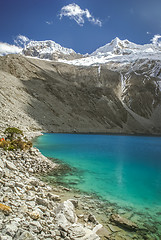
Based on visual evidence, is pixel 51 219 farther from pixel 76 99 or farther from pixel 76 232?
pixel 76 99

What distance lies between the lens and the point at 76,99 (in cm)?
7588

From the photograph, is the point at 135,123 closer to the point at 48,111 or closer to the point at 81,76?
the point at 81,76

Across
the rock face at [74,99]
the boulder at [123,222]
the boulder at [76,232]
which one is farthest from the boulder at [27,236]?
the rock face at [74,99]

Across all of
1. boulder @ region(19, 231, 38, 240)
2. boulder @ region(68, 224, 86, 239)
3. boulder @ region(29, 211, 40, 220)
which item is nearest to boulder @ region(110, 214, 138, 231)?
boulder @ region(68, 224, 86, 239)

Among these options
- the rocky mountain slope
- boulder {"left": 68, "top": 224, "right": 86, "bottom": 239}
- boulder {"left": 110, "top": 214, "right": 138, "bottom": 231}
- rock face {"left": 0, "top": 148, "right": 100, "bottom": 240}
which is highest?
the rocky mountain slope

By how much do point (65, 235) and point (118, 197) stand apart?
17.5 ft

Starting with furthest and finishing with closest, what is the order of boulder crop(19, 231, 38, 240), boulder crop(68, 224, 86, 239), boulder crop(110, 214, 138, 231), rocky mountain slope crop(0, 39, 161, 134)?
rocky mountain slope crop(0, 39, 161, 134) < boulder crop(110, 214, 138, 231) < boulder crop(68, 224, 86, 239) < boulder crop(19, 231, 38, 240)

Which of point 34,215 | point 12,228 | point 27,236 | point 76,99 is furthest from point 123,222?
point 76,99

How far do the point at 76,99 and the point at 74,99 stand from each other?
3.59 ft

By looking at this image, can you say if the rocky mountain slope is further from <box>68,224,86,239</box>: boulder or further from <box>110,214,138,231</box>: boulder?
<box>68,224,86,239</box>: boulder

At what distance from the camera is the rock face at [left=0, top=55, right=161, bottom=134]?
5272 centimetres

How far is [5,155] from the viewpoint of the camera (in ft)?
36.3

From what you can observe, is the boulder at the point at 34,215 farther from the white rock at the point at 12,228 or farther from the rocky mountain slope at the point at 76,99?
the rocky mountain slope at the point at 76,99

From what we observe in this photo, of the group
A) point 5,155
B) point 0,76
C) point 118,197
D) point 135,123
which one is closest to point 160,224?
point 118,197
